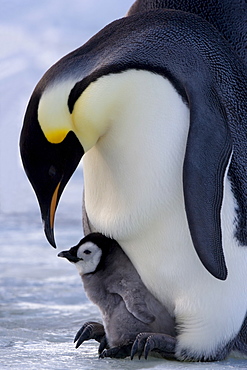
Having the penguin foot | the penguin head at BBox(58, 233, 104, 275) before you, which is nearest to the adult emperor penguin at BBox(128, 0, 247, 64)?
the penguin head at BBox(58, 233, 104, 275)

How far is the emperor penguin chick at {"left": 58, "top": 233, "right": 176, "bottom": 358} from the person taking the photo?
243 centimetres

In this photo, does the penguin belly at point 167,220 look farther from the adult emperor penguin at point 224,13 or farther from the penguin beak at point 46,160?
the adult emperor penguin at point 224,13

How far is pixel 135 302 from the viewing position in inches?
97.9

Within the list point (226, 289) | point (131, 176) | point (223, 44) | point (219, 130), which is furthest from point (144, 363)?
point (223, 44)

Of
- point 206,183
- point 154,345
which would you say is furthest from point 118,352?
point 206,183

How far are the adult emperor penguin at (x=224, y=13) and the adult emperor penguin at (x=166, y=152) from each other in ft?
0.70

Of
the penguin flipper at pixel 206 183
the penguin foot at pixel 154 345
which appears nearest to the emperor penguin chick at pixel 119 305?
the penguin foot at pixel 154 345

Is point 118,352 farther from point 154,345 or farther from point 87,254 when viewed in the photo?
point 87,254

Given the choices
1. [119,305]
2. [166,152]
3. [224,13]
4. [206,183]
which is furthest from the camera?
[224,13]

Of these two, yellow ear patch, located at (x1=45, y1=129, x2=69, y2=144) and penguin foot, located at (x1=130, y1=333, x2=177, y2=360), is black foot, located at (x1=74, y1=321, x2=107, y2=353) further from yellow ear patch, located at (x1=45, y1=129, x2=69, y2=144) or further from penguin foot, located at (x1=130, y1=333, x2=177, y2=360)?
yellow ear patch, located at (x1=45, y1=129, x2=69, y2=144)

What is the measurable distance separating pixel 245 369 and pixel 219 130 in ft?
2.16

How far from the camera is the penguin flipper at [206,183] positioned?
2.25 m

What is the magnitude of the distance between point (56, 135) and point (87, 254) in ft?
1.33

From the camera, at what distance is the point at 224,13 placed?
2.76 m
